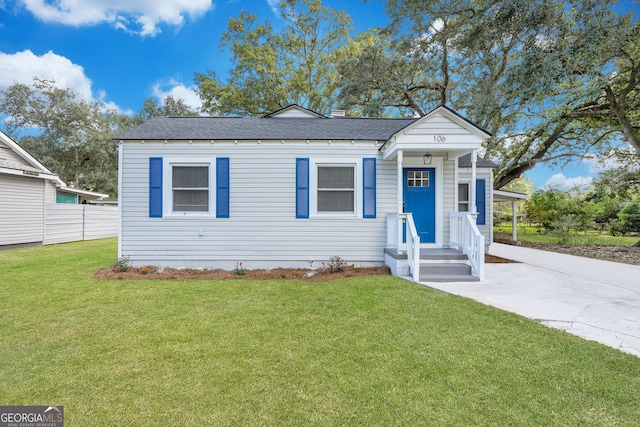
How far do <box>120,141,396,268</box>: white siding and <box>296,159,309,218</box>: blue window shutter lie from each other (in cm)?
14

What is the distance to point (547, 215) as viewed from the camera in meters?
16.1

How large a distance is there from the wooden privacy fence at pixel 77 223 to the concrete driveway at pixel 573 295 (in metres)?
15.1

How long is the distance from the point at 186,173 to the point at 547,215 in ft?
60.8

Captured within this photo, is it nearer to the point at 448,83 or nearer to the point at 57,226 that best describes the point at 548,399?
the point at 448,83

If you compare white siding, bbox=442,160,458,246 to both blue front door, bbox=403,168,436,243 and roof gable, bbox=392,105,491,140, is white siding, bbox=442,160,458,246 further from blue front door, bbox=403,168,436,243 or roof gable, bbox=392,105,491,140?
roof gable, bbox=392,105,491,140

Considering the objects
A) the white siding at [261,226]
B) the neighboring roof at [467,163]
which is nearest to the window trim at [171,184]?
the white siding at [261,226]

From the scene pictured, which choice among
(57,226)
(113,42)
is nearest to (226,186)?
(57,226)

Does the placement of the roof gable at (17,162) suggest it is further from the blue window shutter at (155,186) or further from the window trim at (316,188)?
the window trim at (316,188)

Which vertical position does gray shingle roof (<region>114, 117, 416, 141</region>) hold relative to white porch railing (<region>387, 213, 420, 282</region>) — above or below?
above

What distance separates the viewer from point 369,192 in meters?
6.93

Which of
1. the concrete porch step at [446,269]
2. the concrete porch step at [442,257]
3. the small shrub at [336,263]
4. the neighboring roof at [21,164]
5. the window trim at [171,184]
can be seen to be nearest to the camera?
the concrete porch step at [446,269]

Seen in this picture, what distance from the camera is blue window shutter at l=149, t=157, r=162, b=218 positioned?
6867mm

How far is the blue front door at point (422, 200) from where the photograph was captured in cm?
719

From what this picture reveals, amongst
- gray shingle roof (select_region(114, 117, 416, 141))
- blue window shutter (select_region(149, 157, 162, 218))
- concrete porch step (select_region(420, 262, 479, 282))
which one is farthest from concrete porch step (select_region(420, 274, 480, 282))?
blue window shutter (select_region(149, 157, 162, 218))
